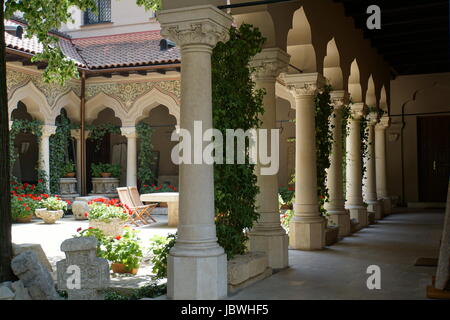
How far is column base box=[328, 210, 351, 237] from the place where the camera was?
38.3 ft

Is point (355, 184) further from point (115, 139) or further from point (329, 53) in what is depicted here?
point (115, 139)

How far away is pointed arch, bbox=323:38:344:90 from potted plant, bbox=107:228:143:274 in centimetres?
607

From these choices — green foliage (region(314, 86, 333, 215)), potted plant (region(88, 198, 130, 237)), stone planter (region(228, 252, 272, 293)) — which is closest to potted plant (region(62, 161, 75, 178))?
potted plant (region(88, 198, 130, 237))

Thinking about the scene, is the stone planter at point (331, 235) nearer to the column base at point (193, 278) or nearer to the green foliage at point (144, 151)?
the column base at point (193, 278)

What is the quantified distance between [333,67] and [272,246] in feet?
17.4

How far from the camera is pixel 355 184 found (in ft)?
45.1

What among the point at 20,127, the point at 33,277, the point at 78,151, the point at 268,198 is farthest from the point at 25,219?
the point at 33,277

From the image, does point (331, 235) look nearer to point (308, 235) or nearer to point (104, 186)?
point (308, 235)

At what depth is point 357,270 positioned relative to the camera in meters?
7.66

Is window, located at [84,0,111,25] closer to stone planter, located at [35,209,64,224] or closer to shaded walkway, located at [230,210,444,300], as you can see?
stone planter, located at [35,209,64,224]

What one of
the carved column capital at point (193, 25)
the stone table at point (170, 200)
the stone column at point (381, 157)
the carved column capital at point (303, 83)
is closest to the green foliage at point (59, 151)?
the stone table at point (170, 200)

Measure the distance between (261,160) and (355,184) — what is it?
6493 mm

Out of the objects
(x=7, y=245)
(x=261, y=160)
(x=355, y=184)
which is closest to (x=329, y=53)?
(x=355, y=184)
